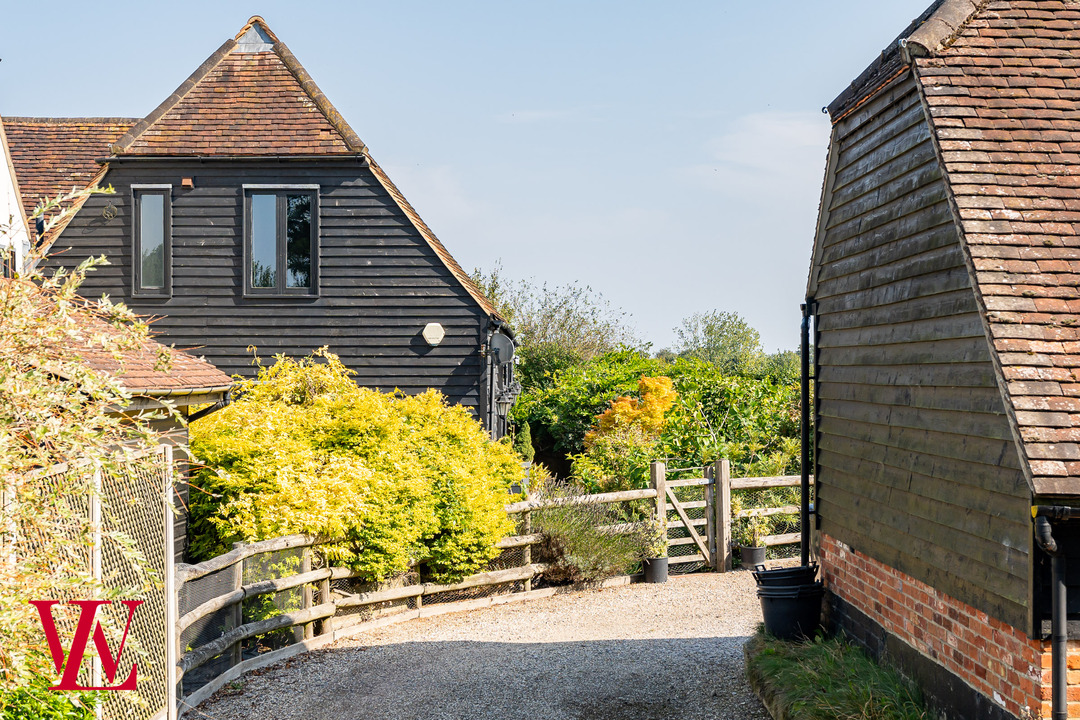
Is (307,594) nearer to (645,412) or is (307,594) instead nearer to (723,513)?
(723,513)

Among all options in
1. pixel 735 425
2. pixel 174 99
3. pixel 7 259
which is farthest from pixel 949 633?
pixel 174 99

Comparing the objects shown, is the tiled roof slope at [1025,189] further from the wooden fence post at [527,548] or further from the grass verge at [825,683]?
the wooden fence post at [527,548]

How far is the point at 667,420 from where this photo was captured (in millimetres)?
17203

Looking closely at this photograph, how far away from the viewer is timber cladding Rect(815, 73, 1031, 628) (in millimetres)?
5012

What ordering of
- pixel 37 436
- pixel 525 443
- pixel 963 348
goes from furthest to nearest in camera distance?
pixel 525 443
pixel 963 348
pixel 37 436

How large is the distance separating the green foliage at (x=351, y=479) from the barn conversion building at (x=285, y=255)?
106 inches

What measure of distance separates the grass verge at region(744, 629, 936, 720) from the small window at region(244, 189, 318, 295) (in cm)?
1013

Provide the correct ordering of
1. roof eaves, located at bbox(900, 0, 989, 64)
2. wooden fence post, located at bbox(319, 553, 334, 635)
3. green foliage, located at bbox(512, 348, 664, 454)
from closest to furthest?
roof eaves, located at bbox(900, 0, 989, 64) < wooden fence post, located at bbox(319, 553, 334, 635) < green foliage, located at bbox(512, 348, 664, 454)

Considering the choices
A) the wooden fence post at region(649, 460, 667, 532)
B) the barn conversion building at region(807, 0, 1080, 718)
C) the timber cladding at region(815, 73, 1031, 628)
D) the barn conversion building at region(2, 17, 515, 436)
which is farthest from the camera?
the barn conversion building at region(2, 17, 515, 436)

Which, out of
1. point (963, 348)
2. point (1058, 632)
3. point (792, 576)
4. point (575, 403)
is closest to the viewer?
point (1058, 632)

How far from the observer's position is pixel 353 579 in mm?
10297

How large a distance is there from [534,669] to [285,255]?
912 centimetres

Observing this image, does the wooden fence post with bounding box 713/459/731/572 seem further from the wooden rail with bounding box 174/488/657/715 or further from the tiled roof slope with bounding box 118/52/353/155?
the tiled roof slope with bounding box 118/52/353/155

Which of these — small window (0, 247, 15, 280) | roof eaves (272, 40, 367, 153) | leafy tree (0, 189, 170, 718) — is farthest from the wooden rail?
roof eaves (272, 40, 367, 153)
